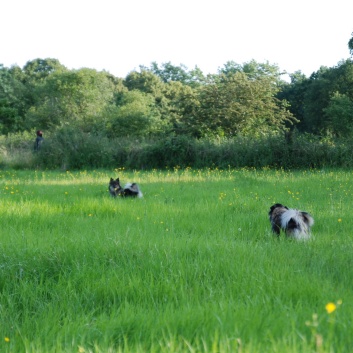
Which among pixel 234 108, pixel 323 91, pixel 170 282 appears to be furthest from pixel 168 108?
→ pixel 170 282

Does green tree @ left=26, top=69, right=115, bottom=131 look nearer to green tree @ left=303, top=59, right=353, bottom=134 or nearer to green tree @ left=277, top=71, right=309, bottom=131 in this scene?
green tree @ left=303, top=59, right=353, bottom=134

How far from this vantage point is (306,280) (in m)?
4.71

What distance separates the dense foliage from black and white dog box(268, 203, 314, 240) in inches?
595

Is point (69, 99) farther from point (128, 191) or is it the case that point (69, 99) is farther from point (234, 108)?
point (128, 191)

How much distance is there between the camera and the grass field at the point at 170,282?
3.45 meters

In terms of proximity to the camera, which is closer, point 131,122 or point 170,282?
point 170,282

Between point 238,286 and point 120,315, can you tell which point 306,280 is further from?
point 120,315

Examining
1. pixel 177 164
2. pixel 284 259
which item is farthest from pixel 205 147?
pixel 284 259

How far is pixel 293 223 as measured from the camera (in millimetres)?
7090

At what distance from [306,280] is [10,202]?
7.50 meters

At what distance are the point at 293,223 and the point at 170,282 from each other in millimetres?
3041

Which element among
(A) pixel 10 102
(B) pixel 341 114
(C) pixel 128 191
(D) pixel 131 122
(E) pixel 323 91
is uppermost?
(E) pixel 323 91

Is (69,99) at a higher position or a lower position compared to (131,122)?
higher

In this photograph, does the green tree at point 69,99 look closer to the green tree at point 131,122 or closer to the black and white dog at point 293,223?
the green tree at point 131,122
